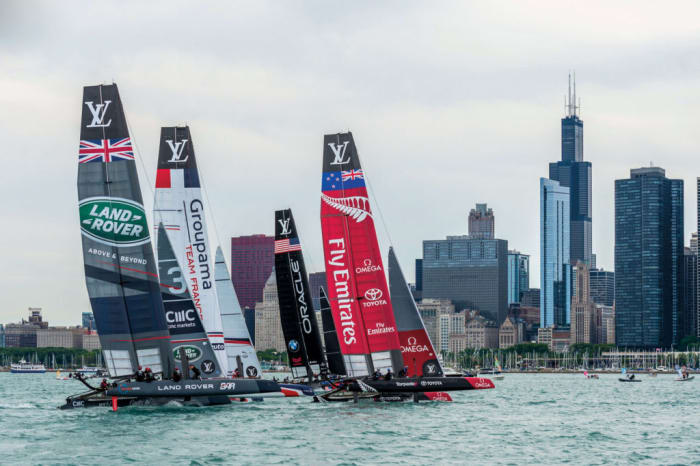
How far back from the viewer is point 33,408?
54062 millimetres

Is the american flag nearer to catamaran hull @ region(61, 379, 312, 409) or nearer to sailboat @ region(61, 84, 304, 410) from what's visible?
catamaran hull @ region(61, 379, 312, 409)

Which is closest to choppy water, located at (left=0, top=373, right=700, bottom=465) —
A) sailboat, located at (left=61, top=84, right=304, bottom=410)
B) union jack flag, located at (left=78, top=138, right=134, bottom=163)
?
sailboat, located at (left=61, top=84, right=304, bottom=410)

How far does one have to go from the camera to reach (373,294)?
170ft

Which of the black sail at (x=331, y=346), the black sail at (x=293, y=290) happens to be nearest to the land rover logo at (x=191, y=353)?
the black sail at (x=331, y=346)

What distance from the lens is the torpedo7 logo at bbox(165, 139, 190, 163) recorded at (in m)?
52.7

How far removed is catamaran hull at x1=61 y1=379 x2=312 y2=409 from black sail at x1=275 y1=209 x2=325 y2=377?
15.9 meters

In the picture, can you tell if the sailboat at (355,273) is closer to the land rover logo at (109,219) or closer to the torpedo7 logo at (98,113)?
the land rover logo at (109,219)

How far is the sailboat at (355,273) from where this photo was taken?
51.1 m

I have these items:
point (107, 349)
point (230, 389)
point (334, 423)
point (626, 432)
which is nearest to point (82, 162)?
point (107, 349)

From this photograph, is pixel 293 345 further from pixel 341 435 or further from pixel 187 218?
pixel 341 435

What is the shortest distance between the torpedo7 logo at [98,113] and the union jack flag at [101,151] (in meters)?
0.63

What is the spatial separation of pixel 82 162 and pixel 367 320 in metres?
14.0

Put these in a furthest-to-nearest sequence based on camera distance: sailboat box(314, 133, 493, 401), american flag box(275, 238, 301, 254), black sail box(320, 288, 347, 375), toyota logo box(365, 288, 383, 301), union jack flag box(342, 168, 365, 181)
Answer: american flag box(275, 238, 301, 254) → black sail box(320, 288, 347, 375) → toyota logo box(365, 288, 383, 301) → union jack flag box(342, 168, 365, 181) → sailboat box(314, 133, 493, 401)

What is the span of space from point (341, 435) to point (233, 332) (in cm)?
1949
